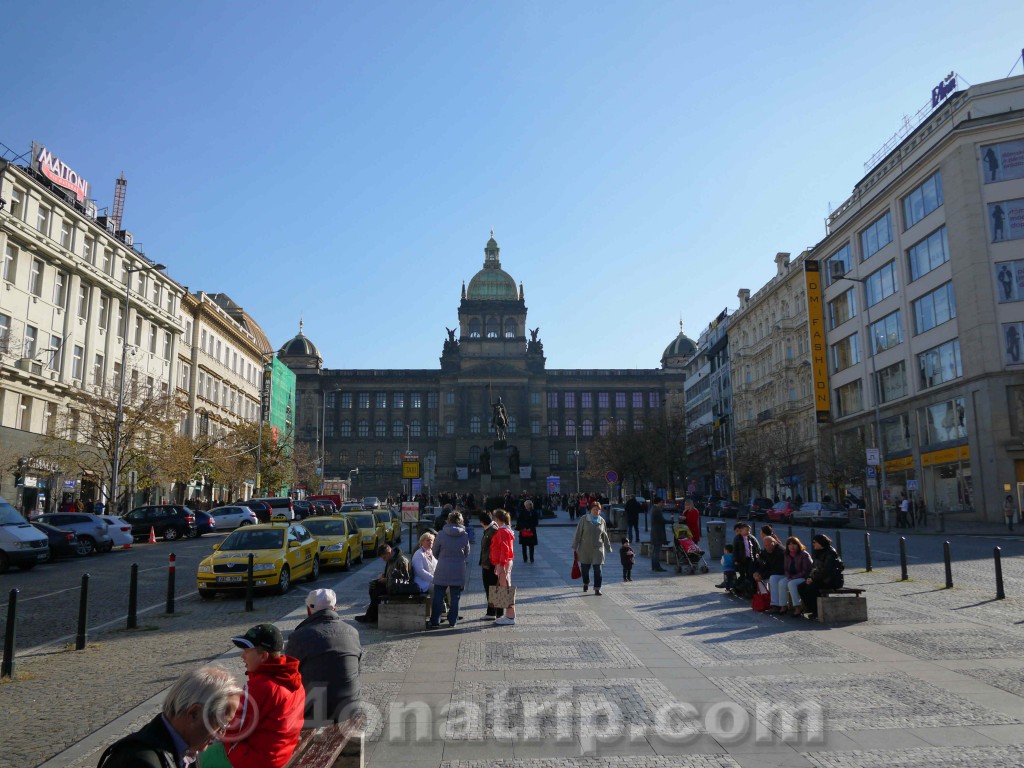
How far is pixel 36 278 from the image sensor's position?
144ft

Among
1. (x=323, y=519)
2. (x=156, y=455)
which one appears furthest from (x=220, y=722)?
(x=156, y=455)

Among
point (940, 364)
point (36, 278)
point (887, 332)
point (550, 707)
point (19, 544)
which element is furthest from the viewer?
point (887, 332)

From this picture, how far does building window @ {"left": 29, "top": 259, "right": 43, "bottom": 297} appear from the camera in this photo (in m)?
43.4

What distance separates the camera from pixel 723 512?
54.1 m

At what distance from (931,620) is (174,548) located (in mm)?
27614

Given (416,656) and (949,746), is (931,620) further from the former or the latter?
(416,656)

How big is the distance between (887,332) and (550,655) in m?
46.8

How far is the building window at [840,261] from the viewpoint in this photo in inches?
2200

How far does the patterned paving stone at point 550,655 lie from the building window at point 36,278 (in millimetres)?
41312

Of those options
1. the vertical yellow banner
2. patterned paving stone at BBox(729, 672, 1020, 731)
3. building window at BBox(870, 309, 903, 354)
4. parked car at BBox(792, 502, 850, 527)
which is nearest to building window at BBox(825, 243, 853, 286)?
the vertical yellow banner

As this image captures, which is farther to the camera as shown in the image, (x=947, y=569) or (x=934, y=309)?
(x=934, y=309)

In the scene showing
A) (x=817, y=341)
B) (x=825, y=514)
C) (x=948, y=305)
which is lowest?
(x=825, y=514)

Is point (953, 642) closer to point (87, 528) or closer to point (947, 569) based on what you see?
point (947, 569)

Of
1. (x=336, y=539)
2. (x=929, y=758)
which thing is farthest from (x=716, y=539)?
(x=929, y=758)
